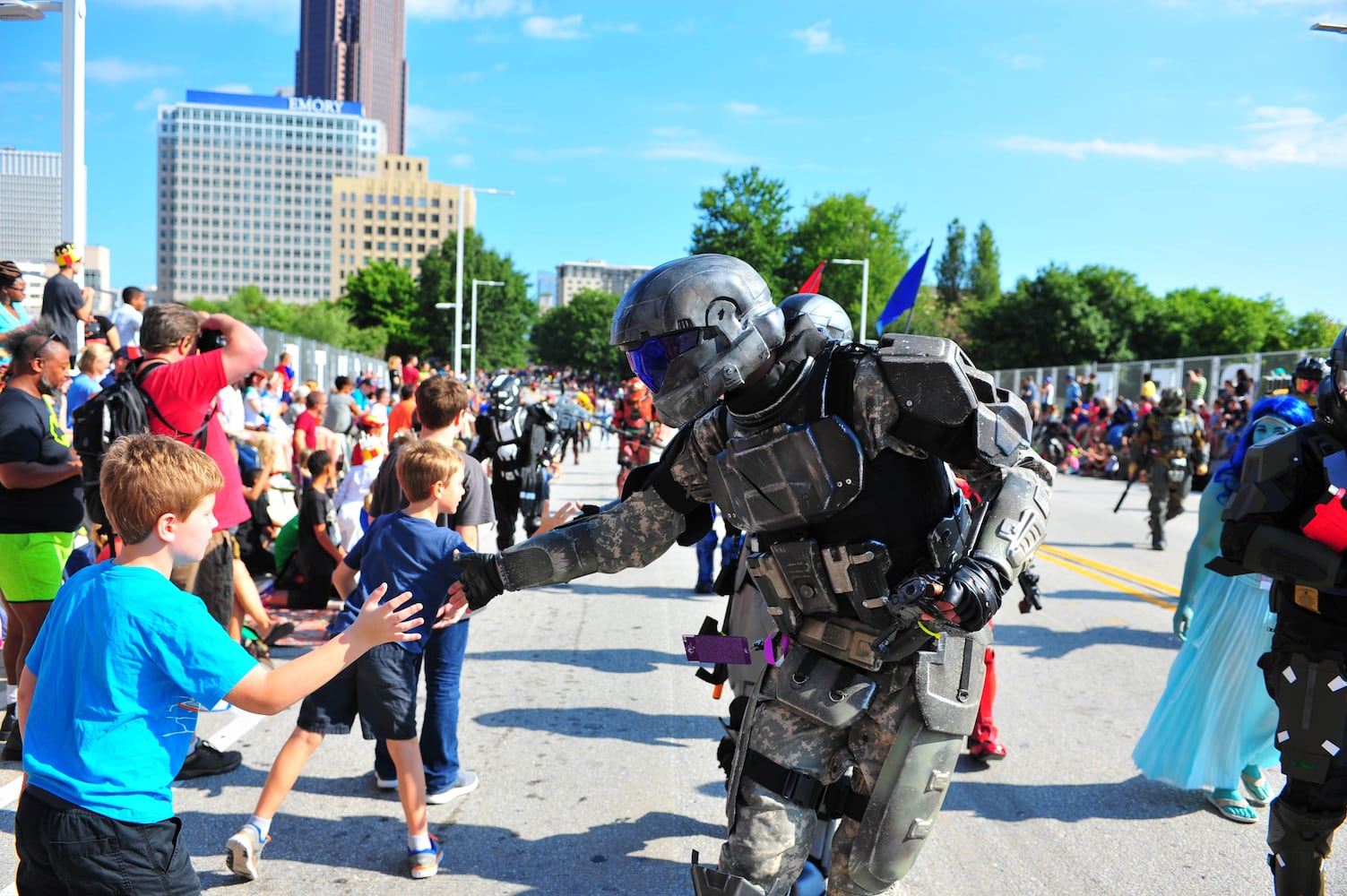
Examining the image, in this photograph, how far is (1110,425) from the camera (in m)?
24.5

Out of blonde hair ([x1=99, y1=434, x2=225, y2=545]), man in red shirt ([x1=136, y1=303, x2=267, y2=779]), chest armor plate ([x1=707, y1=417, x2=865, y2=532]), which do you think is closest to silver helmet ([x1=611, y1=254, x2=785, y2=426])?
chest armor plate ([x1=707, y1=417, x2=865, y2=532])

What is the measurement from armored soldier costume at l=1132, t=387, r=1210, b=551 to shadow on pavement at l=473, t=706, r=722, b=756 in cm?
856

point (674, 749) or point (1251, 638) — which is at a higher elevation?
point (1251, 638)

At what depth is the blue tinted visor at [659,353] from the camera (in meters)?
2.78

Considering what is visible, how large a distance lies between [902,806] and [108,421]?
3641 millimetres

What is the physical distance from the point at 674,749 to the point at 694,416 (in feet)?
9.14

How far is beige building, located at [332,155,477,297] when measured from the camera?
168250mm

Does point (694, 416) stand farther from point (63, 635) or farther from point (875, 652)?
point (63, 635)

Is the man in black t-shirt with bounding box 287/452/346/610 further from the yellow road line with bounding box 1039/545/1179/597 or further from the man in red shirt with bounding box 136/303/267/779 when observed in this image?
the yellow road line with bounding box 1039/545/1179/597

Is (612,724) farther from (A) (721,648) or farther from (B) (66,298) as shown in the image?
(B) (66,298)

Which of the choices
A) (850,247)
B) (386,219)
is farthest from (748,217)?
(386,219)

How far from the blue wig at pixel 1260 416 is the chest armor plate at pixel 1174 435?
26.4ft

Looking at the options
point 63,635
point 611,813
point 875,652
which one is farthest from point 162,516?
point 611,813

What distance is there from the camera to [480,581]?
120 inches
